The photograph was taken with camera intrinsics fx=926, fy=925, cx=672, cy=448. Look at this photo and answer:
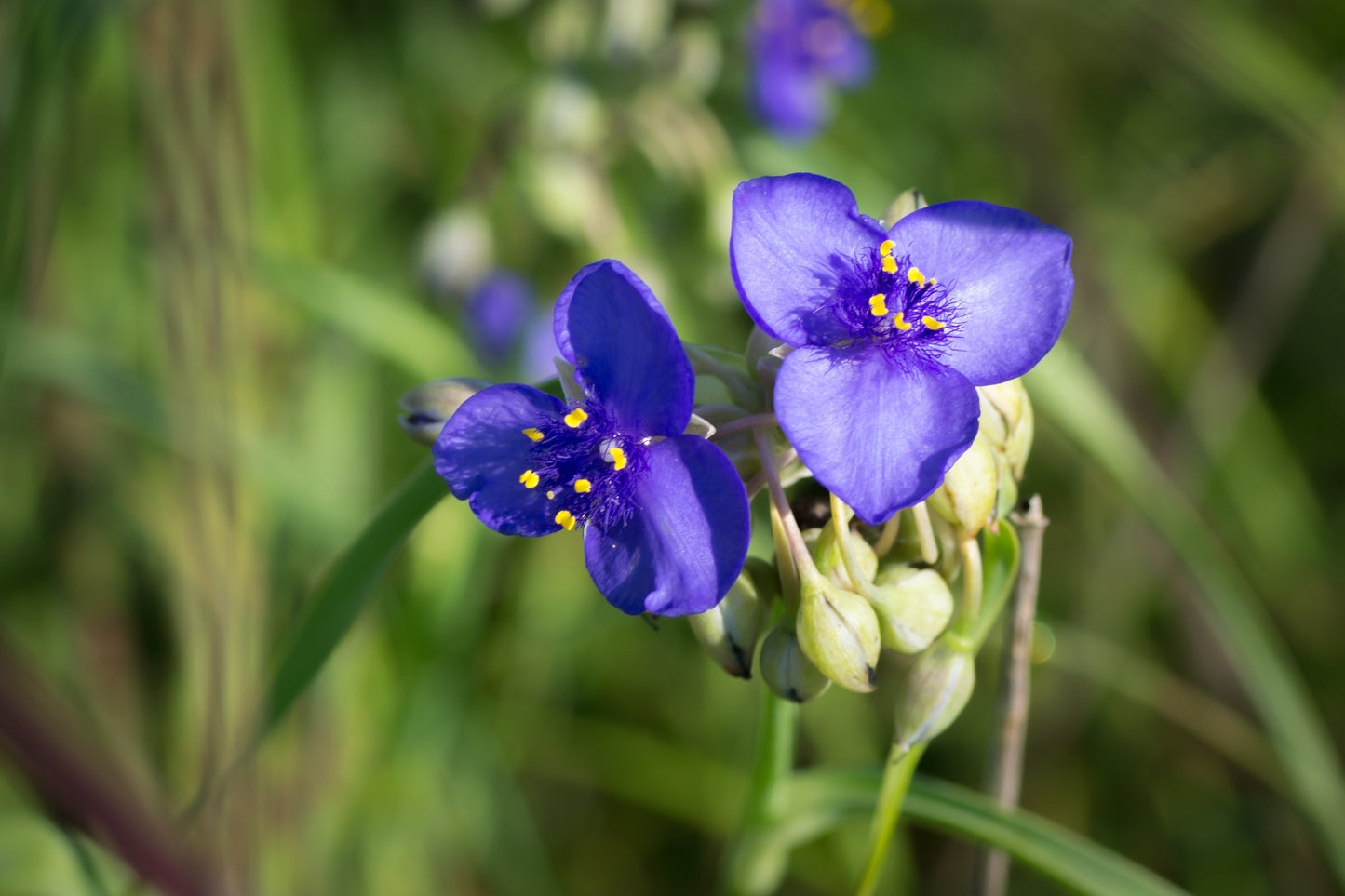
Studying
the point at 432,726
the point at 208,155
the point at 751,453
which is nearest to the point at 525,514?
the point at 751,453

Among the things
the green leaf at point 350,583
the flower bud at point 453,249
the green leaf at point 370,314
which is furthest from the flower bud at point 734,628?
the flower bud at point 453,249

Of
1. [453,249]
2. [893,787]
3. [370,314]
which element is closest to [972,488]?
[893,787]

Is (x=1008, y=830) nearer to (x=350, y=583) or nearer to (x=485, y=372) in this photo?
(x=350, y=583)

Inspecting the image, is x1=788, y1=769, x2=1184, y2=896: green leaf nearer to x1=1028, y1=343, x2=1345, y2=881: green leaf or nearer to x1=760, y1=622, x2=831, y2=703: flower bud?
x1=760, y1=622, x2=831, y2=703: flower bud

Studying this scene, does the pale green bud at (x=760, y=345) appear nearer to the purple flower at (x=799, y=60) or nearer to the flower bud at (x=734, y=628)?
the flower bud at (x=734, y=628)

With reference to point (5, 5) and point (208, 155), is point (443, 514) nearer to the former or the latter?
point (208, 155)
